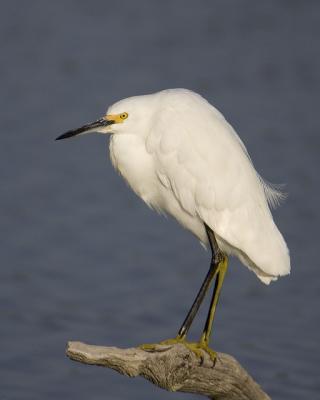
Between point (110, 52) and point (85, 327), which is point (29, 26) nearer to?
point (110, 52)

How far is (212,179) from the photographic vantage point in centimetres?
644

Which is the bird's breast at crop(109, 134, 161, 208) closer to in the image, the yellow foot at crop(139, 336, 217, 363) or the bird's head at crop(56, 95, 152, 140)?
the bird's head at crop(56, 95, 152, 140)

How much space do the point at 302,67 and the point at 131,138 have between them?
849 centimetres

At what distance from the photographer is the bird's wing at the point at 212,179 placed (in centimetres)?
636

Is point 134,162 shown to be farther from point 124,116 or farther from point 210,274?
point 210,274

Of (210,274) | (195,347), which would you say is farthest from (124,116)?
(195,347)

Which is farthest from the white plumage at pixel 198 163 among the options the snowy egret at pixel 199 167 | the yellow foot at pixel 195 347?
the yellow foot at pixel 195 347

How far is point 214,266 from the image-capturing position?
6535mm

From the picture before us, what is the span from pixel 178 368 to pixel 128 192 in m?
5.92

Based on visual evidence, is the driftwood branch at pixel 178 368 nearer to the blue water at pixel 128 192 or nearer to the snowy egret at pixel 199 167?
the snowy egret at pixel 199 167

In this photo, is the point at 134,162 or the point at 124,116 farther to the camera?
the point at 134,162

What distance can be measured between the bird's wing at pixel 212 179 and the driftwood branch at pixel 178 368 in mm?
758

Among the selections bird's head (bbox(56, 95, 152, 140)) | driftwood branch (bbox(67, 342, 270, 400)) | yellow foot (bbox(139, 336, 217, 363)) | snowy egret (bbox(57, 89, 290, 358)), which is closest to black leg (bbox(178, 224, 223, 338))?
snowy egret (bbox(57, 89, 290, 358))

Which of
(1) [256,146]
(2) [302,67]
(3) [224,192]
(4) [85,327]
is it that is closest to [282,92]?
(2) [302,67]
